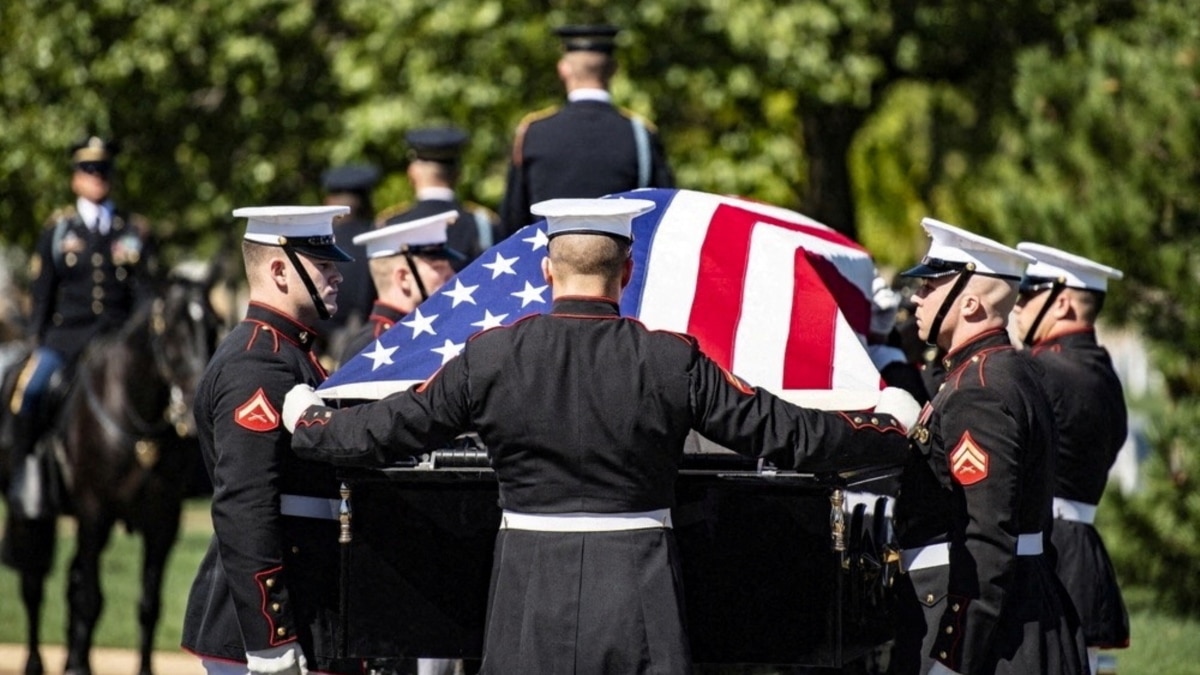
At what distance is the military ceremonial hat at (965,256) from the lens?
17.4 ft

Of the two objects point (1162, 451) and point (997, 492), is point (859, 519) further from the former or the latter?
point (1162, 451)

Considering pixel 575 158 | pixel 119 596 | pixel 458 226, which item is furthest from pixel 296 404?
pixel 119 596

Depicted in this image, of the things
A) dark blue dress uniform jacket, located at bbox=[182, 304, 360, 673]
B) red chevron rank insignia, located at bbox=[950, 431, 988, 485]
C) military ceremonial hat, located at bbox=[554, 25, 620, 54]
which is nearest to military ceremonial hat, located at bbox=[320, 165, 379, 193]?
military ceremonial hat, located at bbox=[554, 25, 620, 54]

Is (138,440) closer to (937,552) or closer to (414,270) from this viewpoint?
(414,270)

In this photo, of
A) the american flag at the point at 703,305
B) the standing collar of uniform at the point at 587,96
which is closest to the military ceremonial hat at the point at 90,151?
the standing collar of uniform at the point at 587,96

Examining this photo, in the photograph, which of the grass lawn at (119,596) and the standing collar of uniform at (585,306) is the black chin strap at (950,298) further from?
the grass lawn at (119,596)

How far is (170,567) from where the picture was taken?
1516 centimetres

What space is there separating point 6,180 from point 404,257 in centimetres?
1198

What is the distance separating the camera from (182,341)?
394 inches

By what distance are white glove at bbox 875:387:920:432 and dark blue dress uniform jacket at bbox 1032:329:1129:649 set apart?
→ 1.63m

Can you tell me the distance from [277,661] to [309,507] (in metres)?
0.42

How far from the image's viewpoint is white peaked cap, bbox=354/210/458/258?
→ 290 inches

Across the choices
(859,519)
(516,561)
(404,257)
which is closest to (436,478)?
(516,561)

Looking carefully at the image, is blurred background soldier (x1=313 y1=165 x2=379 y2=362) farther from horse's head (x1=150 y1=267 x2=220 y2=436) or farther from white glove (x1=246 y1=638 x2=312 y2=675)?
white glove (x1=246 y1=638 x2=312 y2=675)
